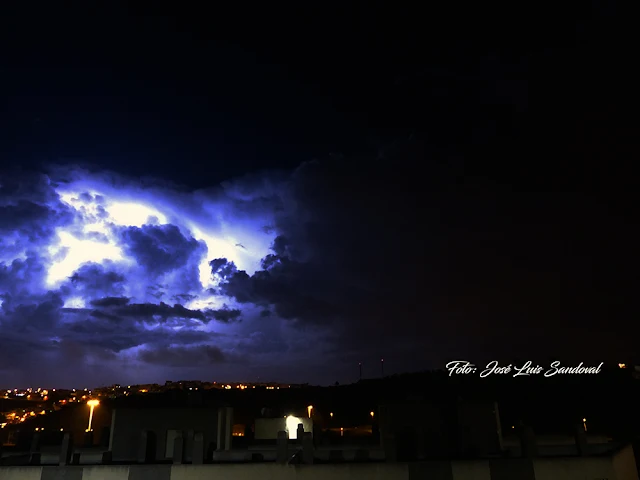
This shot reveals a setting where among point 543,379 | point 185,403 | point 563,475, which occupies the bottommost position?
point 563,475

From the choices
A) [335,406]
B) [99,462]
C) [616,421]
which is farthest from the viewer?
[335,406]

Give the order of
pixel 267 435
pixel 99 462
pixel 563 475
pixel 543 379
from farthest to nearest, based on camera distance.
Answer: pixel 543 379 < pixel 267 435 < pixel 99 462 < pixel 563 475

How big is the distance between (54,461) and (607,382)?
12626 cm

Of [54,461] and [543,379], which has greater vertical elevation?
[543,379]

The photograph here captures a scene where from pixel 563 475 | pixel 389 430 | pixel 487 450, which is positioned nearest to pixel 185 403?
pixel 389 430

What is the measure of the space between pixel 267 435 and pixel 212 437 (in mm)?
16648

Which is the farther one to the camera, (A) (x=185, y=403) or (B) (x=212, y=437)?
(A) (x=185, y=403)

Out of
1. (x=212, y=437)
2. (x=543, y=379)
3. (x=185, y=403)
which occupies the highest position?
(x=543, y=379)

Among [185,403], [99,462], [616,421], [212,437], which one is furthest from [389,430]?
[616,421]

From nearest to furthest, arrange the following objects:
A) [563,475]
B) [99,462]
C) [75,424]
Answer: [563,475], [99,462], [75,424]

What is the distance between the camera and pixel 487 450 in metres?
35.9

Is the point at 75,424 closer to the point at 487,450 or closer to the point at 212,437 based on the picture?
the point at 212,437

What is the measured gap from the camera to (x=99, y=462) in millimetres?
33562

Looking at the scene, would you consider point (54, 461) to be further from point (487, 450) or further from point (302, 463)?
point (487, 450)
